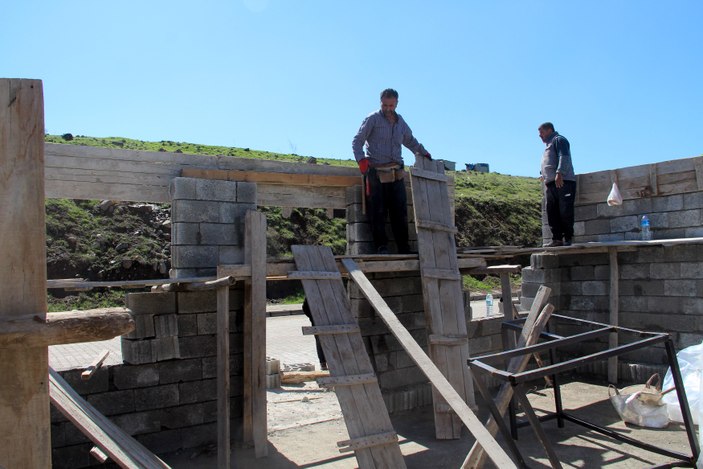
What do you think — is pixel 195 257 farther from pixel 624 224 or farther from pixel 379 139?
pixel 624 224

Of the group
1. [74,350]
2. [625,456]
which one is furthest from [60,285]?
[74,350]

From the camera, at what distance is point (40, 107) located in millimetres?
2121

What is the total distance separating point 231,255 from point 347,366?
1.73 meters

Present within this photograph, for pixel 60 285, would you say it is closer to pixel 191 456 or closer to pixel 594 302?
pixel 191 456

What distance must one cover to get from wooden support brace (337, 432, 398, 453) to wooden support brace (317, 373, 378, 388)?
1.59 ft

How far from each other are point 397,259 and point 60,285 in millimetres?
3575

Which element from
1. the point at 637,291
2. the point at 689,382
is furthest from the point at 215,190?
the point at 637,291

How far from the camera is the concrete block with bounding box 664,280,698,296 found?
7.71 metres

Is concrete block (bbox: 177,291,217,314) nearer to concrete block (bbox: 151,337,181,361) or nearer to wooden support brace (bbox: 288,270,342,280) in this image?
concrete block (bbox: 151,337,181,361)

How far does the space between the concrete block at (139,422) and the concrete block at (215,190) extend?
7.06 feet

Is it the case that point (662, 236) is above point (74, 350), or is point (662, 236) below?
above

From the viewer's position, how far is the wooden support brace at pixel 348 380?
4.84 meters

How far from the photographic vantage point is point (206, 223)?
18.6 ft

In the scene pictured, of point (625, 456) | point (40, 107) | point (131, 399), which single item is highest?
point (40, 107)
